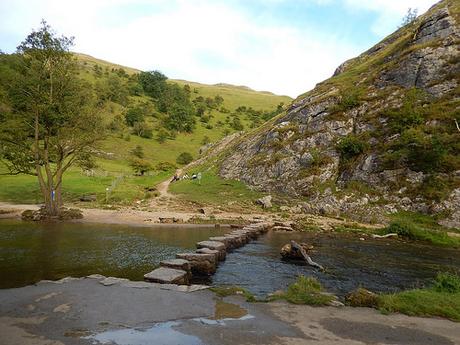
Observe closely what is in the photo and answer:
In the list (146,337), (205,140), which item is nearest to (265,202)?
(146,337)

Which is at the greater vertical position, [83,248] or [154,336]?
[154,336]

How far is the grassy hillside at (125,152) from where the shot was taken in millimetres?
47178

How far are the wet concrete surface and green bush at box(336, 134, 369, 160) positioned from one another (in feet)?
134

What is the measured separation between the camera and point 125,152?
93.5 metres

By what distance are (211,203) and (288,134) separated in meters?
21.7

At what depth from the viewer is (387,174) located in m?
43.9

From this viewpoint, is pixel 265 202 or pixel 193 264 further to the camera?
pixel 265 202

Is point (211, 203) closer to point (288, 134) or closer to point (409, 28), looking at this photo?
point (288, 134)

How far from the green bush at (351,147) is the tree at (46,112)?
104 ft

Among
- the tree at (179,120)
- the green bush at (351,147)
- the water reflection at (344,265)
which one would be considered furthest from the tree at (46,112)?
the tree at (179,120)

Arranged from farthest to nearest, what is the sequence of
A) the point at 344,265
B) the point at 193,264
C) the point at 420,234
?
1. the point at 420,234
2. the point at 344,265
3. the point at 193,264

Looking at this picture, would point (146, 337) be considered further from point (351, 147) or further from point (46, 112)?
point (351, 147)

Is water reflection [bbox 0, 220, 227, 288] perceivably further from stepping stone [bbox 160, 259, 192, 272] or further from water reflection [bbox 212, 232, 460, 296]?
water reflection [bbox 212, 232, 460, 296]

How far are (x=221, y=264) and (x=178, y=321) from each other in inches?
375
